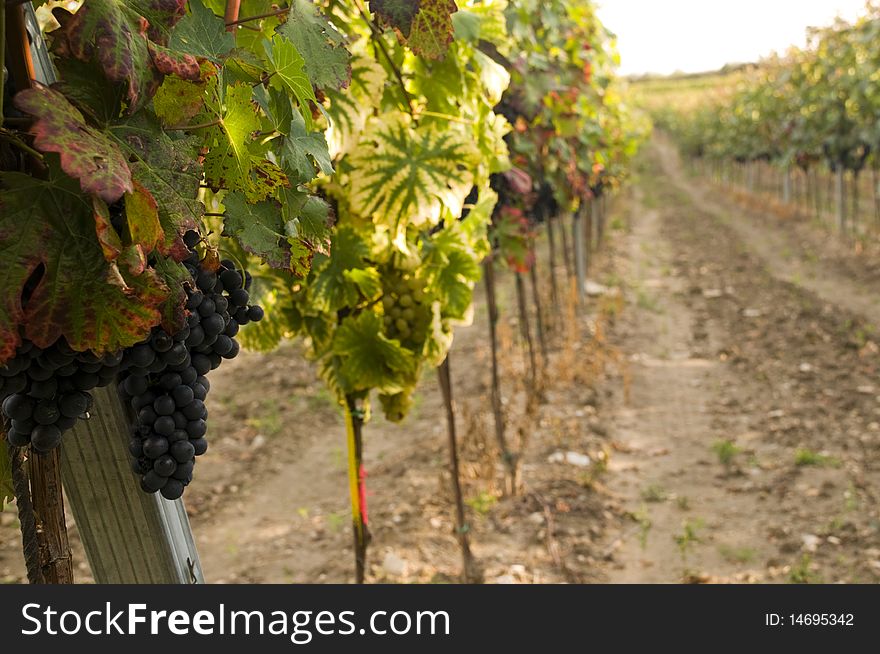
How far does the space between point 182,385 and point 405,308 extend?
1.23m

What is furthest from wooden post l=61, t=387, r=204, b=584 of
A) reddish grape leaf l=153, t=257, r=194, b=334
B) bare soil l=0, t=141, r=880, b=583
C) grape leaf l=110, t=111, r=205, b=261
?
bare soil l=0, t=141, r=880, b=583

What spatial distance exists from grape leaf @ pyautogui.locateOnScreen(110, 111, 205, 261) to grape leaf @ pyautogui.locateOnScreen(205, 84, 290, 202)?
110 millimetres

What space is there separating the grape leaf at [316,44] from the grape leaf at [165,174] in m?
0.34

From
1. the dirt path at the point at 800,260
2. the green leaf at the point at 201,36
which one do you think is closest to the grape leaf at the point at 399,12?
the green leaf at the point at 201,36

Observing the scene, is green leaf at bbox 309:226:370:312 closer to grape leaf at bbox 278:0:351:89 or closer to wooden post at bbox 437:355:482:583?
grape leaf at bbox 278:0:351:89

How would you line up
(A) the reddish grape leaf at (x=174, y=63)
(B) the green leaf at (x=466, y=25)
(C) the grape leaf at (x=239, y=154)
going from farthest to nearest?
1. (B) the green leaf at (x=466, y=25)
2. (C) the grape leaf at (x=239, y=154)
3. (A) the reddish grape leaf at (x=174, y=63)

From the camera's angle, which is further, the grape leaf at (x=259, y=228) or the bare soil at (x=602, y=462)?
the bare soil at (x=602, y=462)

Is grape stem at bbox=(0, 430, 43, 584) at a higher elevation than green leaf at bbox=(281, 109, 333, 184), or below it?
below

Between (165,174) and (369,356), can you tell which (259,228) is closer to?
(165,174)

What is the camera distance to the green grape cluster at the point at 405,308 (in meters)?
2.43

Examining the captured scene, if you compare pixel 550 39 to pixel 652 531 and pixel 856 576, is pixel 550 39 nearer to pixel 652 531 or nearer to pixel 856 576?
pixel 652 531

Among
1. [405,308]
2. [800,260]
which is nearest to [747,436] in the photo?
[405,308]

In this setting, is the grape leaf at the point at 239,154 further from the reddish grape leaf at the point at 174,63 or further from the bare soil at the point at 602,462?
the bare soil at the point at 602,462

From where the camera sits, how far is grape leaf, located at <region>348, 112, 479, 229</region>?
7.09ft
